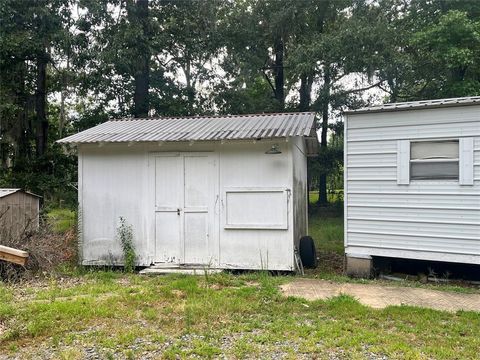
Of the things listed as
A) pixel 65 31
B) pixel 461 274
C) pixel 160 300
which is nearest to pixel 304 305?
pixel 160 300

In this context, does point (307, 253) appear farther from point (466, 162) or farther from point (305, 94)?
point (305, 94)

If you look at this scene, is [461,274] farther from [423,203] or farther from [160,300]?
[160,300]

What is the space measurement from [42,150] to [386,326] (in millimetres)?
12541

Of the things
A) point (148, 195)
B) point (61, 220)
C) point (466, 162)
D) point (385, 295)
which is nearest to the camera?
point (385, 295)

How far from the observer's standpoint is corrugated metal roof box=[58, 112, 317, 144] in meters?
6.38

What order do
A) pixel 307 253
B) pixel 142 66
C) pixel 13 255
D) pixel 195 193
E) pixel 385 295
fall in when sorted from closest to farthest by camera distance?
pixel 385 295 < pixel 13 255 < pixel 195 193 < pixel 307 253 < pixel 142 66

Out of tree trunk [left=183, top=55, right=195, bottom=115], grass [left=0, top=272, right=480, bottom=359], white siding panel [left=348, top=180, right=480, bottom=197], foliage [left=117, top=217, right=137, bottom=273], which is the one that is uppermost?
tree trunk [left=183, top=55, right=195, bottom=115]

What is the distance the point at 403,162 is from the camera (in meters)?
6.17

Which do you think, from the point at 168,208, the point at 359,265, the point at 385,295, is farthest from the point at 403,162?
the point at 168,208

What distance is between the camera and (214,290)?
5.30 meters

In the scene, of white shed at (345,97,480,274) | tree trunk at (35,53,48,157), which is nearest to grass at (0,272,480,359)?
white shed at (345,97,480,274)

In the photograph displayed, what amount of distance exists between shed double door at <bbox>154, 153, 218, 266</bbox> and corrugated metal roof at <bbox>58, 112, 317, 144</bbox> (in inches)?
17.5

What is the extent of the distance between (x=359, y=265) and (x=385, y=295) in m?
1.38

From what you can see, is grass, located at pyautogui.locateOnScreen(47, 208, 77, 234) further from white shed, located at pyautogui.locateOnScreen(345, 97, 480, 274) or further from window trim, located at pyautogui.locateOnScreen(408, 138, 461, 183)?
window trim, located at pyautogui.locateOnScreen(408, 138, 461, 183)
